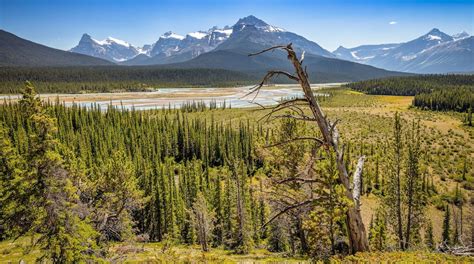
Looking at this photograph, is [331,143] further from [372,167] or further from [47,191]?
[372,167]

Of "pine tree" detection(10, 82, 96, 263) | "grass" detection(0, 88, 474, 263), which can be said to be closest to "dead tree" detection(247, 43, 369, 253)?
"grass" detection(0, 88, 474, 263)

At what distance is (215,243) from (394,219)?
25.2 m

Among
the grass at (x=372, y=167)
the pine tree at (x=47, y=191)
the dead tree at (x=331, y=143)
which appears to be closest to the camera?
the dead tree at (x=331, y=143)

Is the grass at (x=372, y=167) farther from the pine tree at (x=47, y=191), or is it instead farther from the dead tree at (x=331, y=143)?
the pine tree at (x=47, y=191)

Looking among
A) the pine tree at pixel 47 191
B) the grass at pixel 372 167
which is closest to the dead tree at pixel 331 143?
the grass at pixel 372 167

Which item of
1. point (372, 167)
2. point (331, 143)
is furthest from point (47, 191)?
point (372, 167)

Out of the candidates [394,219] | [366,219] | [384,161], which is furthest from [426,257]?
[384,161]

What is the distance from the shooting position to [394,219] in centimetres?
3225

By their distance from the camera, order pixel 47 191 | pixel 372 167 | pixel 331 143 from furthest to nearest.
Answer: pixel 372 167, pixel 47 191, pixel 331 143

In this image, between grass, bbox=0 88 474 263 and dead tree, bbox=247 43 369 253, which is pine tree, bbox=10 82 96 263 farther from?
dead tree, bbox=247 43 369 253

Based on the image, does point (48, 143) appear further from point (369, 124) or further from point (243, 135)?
point (369, 124)

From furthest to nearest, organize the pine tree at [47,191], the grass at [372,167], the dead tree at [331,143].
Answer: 1. the pine tree at [47,191]
2. the grass at [372,167]
3. the dead tree at [331,143]

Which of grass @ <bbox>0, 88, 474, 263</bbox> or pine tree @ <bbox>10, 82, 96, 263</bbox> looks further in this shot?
pine tree @ <bbox>10, 82, 96, 263</bbox>

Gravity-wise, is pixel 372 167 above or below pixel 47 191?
below
